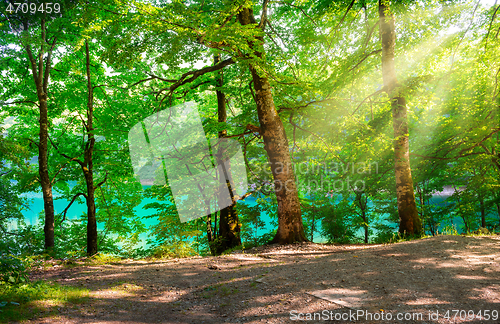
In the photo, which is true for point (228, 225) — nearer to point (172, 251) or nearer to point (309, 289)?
point (172, 251)

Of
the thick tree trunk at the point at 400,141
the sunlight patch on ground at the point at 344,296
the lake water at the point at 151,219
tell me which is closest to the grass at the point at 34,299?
the sunlight patch on ground at the point at 344,296

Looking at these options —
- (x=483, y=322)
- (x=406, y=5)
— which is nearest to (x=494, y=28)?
(x=406, y=5)

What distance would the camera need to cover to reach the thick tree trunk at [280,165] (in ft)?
23.2

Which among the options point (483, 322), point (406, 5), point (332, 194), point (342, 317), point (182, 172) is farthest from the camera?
point (332, 194)

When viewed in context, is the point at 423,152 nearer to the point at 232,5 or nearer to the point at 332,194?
the point at 332,194

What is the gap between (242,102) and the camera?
401 inches

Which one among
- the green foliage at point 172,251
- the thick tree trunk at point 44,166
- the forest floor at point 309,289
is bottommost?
the green foliage at point 172,251

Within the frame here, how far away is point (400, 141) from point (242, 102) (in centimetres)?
568

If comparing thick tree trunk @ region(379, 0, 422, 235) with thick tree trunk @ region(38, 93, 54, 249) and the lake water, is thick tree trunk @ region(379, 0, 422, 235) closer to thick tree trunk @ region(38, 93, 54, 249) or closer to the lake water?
the lake water

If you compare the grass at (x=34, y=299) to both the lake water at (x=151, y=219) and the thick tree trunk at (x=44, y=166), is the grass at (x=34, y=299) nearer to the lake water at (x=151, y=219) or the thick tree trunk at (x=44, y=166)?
the thick tree trunk at (x=44, y=166)

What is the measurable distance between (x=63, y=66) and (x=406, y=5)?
41.1 ft

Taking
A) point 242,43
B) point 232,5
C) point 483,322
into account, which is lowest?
point 483,322

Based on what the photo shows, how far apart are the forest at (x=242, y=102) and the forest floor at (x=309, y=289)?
1099mm

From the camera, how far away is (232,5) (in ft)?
15.6
